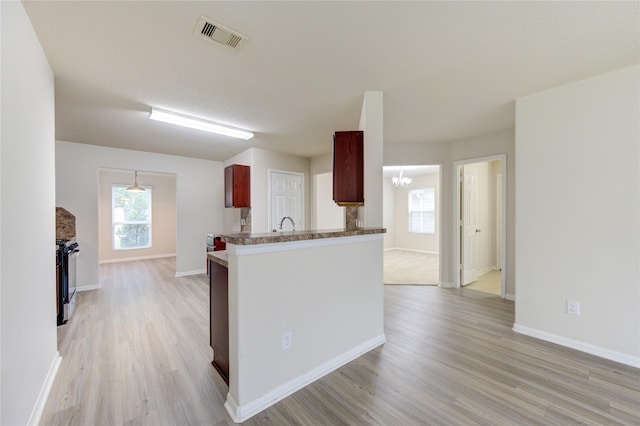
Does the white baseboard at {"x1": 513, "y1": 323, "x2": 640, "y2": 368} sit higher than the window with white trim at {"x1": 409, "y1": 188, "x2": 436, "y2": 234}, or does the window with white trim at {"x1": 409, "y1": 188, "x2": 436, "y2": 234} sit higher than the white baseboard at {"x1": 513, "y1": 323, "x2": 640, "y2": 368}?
the window with white trim at {"x1": 409, "y1": 188, "x2": 436, "y2": 234}

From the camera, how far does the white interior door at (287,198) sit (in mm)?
5219

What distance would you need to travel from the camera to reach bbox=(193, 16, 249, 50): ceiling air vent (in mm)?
1665

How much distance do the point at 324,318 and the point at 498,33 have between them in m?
2.36

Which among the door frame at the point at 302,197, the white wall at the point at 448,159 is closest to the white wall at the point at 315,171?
the door frame at the point at 302,197

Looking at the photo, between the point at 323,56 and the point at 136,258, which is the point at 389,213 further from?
the point at 136,258

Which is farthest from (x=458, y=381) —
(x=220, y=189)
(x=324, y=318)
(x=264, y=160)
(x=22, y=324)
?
(x=220, y=189)

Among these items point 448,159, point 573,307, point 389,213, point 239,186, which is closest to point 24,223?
point 239,186

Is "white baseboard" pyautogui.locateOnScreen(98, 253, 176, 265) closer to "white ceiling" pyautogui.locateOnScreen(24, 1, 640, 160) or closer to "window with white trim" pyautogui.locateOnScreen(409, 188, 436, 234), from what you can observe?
"white ceiling" pyautogui.locateOnScreen(24, 1, 640, 160)

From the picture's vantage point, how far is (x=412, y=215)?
8531mm

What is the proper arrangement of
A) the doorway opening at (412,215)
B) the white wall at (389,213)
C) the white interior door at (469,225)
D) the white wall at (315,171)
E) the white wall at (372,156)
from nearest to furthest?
the white wall at (372,156)
the white interior door at (469,225)
the white wall at (315,171)
the doorway opening at (412,215)
the white wall at (389,213)

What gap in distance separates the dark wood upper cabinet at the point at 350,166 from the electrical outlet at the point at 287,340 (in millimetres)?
1401

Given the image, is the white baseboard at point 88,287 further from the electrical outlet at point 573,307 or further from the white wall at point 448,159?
the electrical outlet at point 573,307

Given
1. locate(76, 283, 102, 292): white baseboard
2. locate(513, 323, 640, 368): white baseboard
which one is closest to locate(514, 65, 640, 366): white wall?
locate(513, 323, 640, 368): white baseboard

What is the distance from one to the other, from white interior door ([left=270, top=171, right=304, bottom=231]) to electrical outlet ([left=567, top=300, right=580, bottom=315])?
4253 millimetres
